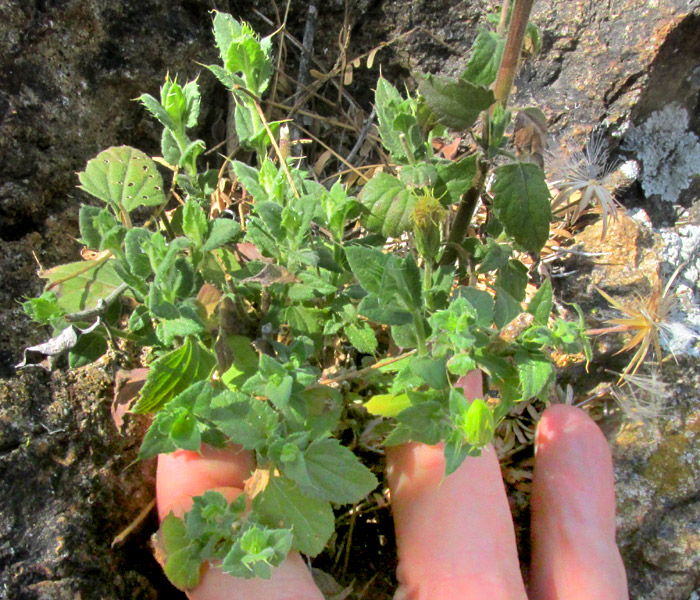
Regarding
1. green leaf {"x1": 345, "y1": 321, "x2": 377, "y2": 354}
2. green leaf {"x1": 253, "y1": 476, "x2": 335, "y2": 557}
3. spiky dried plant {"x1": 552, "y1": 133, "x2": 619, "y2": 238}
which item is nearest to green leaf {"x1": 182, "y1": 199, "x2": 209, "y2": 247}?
green leaf {"x1": 345, "y1": 321, "x2": 377, "y2": 354}

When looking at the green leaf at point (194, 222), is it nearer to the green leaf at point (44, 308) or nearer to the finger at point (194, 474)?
the green leaf at point (44, 308)

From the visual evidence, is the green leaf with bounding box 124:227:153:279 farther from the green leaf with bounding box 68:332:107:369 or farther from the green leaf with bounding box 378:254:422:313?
the green leaf with bounding box 378:254:422:313

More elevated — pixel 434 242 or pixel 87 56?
pixel 87 56

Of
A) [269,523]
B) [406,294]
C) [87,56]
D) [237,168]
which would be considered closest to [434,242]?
[406,294]

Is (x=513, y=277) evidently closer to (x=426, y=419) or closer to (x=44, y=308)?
(x=426, y=419)

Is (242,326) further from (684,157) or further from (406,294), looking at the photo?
(684,157)

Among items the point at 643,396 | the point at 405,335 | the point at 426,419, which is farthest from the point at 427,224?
the point at 643,396
